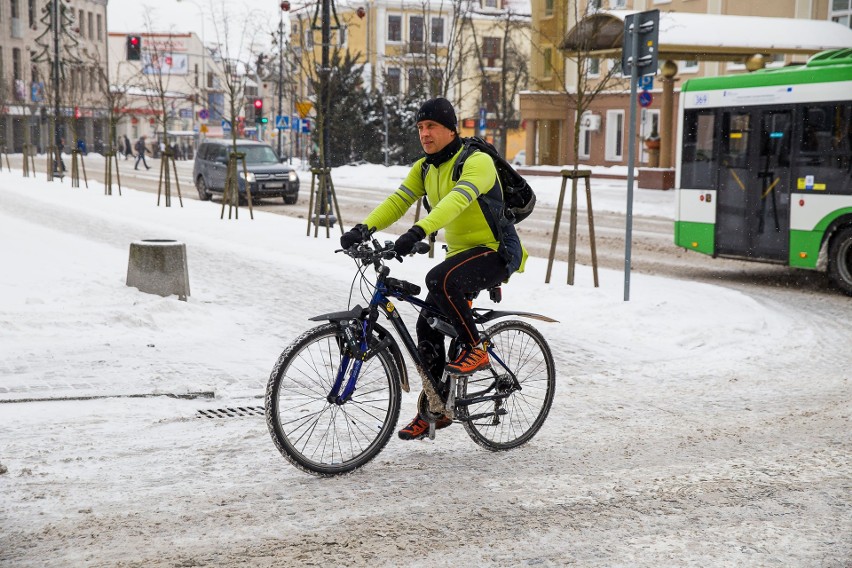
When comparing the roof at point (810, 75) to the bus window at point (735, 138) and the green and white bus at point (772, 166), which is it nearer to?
the green and white bus at point (772, 166)

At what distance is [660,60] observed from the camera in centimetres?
3700

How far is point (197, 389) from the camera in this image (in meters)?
7.03

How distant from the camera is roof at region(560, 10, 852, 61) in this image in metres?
29.4

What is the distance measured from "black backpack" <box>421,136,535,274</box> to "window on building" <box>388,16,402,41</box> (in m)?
79.5

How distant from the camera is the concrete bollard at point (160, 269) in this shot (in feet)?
33.9

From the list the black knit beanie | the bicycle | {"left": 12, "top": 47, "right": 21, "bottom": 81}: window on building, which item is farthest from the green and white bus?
{"left": 12, "top": 47, "right": 21, "bottom": 81}: window on building

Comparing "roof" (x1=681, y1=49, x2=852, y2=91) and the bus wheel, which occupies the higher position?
"roof" (x1=681, y1=49, x2=852, y2=91)

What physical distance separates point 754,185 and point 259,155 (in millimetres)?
17936

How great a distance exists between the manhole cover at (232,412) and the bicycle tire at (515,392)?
1.49 meters

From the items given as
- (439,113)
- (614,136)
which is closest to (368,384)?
(439,113)

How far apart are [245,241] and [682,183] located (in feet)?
22.3

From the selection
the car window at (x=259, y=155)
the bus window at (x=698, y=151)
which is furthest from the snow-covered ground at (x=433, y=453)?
the car window at (x=259, y=155)

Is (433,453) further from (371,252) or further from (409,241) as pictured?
(409,241)

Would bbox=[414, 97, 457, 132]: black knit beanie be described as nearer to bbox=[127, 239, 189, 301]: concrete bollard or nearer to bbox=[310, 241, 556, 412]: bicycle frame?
bbox=[310, 241, 556, 412]: bicycle frame
